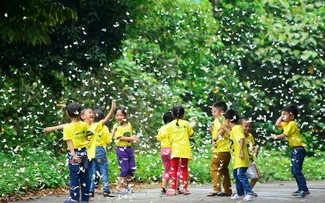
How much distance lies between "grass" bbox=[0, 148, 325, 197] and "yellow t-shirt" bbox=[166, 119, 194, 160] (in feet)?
9.49

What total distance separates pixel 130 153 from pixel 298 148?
316 centimetres

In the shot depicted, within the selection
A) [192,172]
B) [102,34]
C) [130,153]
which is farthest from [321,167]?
[130,153]

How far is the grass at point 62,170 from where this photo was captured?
16.8 meters

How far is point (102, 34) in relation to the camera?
2216cm

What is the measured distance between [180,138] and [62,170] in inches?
174

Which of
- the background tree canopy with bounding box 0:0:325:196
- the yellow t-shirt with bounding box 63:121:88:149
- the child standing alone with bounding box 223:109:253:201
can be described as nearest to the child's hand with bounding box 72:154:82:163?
the yellow t-shirt with bounding box 63:121:88:149

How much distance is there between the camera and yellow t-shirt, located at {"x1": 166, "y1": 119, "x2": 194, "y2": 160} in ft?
51.1

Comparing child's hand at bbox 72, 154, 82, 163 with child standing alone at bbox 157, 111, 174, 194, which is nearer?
child's hand at bbox 72, 154, 82, 163

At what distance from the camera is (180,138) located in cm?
1562

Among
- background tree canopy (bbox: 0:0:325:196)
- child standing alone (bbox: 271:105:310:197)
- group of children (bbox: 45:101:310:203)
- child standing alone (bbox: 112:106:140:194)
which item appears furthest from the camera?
background tree canopy (bbox: 0:0:325:196)

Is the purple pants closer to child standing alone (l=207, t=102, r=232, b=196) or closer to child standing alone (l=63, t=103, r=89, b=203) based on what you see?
child standing alone (l=207, t=102, r=232, b=196)

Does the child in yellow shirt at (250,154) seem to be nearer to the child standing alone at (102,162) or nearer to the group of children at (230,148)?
the group of children at (230,148)

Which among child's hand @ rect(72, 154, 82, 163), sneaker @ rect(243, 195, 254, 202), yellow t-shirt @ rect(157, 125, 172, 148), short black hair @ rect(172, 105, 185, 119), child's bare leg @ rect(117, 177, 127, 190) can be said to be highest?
short black hair @ rect(172, 105, 185, 119)

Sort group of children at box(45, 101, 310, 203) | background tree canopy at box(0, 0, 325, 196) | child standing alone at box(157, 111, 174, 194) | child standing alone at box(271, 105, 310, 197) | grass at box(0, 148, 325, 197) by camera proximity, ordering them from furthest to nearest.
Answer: background tree canopy at box(0, 0, 325, 196) < grass at box(0, 148, 325, 197) < child standing alone at box(157, 111, 174, 194) < child standing alone at box(271, 105, 310, 197) < group of children at box(45, 101, 310, 203)
